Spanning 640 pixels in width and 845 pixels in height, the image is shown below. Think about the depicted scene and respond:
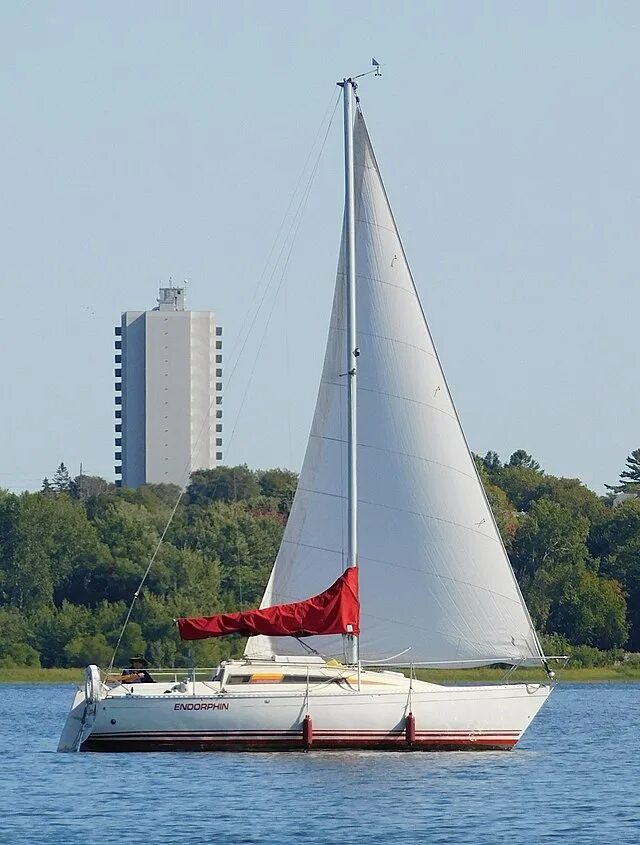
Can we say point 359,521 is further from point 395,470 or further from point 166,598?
point 166,598

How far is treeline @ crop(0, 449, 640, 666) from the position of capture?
94062 millimetres

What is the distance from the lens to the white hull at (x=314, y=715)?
39938mm

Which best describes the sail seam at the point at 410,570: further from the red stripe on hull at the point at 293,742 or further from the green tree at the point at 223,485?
the green tree at the point at 223,485

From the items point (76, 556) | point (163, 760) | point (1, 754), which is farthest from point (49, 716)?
point (76, 556)

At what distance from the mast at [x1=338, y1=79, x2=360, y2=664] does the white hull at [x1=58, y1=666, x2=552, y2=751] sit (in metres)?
1.47

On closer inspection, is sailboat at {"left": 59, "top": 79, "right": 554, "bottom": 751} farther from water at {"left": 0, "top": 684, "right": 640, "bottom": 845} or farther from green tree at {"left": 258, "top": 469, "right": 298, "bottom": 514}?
green tree at {"left": 258, "top": 469, "right": 298, "bottom": 514}

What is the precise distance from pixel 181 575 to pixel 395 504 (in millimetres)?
54523

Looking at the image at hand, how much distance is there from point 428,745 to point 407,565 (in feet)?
12.2

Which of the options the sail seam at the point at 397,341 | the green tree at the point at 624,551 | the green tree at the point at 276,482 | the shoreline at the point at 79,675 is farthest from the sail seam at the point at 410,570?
the green tree at the point at 276,482

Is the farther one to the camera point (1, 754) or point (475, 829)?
point (1, 754)

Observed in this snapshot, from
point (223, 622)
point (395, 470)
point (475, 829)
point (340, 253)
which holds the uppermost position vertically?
point (340, 253)

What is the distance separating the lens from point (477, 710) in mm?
40594

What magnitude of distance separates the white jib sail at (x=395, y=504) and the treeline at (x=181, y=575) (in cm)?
4611

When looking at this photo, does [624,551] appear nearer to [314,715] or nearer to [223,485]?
[223,485]
